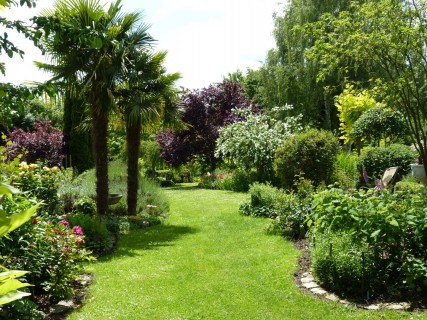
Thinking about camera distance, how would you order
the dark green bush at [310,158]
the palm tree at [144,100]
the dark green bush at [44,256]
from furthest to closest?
the dark green bush at [310,158] < the palm tree at [144,100] < the dark green bush at [44,256]

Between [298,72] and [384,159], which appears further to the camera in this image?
[298,72]

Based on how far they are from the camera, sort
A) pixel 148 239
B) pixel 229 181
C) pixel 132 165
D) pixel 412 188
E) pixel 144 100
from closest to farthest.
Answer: pixel 412 188 → pixel 148 239 → pixel 144 100 → pixel 132 165 → pixel 229 181

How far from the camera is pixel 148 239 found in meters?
9.27

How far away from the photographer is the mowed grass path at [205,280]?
15.7 feet

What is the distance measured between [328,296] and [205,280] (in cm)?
167

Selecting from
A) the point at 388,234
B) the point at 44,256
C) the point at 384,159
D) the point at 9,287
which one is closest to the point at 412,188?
the point at 388,234

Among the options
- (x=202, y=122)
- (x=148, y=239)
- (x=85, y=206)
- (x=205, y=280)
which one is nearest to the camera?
(x=205, y=280)

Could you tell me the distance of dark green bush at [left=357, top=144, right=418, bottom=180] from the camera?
40.9 feet

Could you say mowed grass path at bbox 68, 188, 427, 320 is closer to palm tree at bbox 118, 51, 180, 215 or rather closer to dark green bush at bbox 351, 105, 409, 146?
palm tree at bbox 118, 51, 180, 215

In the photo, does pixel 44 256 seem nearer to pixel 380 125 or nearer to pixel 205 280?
pixel 205 280

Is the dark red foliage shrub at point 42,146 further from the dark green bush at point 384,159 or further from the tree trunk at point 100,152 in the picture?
the dark green bush at point 384,159

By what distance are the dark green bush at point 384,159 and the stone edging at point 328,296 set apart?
742cm

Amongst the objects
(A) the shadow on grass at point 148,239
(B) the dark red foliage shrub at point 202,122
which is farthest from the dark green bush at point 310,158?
(B) the dark red foliage shrub at point 202,122

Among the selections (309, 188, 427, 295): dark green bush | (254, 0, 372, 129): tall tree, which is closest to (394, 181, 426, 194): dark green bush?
(309, 188, 427, 295): dark green bush
